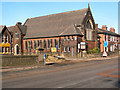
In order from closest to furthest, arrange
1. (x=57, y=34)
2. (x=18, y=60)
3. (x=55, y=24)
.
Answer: (x=18, y=60)
(x=57, y=34)
(x=55, y=24)

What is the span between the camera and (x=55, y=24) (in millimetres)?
61469

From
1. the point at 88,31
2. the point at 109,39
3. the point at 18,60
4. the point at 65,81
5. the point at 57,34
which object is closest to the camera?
the point at 65,81

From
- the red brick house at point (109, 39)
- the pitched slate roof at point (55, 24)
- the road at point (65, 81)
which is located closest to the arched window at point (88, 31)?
the pitched slate roof at point (55, 24)

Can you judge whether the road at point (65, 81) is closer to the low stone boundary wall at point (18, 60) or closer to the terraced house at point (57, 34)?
the low stone boundary wall at point (18, 60)

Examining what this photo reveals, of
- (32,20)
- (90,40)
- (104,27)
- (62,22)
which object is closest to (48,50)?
(62,22)

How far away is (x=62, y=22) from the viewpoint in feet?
197

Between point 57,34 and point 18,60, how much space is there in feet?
108

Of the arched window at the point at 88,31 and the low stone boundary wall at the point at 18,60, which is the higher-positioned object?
the arched window at the point at 88,31

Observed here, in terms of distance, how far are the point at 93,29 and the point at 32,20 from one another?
2633 cm

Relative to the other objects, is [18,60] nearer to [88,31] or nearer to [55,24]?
[88,31]

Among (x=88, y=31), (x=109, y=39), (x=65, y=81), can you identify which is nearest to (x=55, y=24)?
(x=88, y=31)

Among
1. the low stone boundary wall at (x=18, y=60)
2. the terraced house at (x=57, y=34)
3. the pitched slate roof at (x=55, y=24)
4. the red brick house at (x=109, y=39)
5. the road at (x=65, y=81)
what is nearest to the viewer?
the road at (x=65, y=81)

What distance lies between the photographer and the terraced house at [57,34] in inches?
2087

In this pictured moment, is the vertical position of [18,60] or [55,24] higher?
[55,24]
